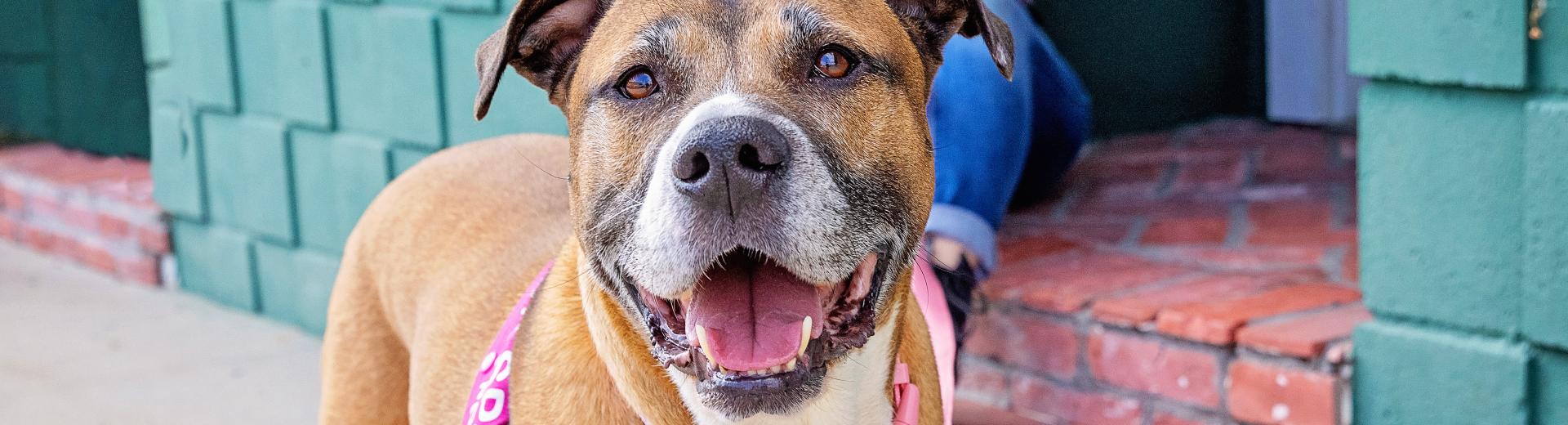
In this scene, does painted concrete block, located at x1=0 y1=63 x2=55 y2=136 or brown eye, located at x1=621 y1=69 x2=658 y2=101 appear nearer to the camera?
brown eye, located at x1=621 y1=69 x2=658 y2=101

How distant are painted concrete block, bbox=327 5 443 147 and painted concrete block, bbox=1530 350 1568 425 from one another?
10.3 feet

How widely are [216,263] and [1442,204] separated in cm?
459

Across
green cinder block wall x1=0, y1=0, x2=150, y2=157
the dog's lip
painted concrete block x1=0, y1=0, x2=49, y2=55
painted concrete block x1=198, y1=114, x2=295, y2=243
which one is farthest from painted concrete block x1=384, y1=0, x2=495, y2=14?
painted concrete block x1=0, y1=0, x2=49, y2=55

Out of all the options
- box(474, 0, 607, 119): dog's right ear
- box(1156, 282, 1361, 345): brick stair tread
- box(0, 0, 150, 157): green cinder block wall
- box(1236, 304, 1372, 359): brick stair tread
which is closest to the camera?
box(474, 0, 607, 119): dog's right ear

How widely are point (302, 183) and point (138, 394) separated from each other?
37.2 inches

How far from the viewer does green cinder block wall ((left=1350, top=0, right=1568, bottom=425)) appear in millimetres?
2641

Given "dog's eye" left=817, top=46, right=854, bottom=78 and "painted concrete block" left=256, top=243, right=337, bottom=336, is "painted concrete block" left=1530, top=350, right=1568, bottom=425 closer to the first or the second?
"dog's eye" left=817, top=46, right=854, bottom=78

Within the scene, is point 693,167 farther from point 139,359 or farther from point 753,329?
point 139,359

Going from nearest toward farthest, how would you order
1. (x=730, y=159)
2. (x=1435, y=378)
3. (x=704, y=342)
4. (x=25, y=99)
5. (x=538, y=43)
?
(x=730, y=159)
(x=704, y=342)
(x=538, y=43)
(x=1435, y=378)
(x=25, y=99)

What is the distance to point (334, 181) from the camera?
16.7ft

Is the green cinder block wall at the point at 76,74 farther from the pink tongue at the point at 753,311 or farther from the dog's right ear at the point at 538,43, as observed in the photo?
the pink tongue at the point at 753,311

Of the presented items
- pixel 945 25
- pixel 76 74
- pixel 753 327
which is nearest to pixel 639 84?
pixel 753 327

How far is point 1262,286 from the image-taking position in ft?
11.6

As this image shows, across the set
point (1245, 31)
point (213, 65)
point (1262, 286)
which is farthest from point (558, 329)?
point (1245, 31)
